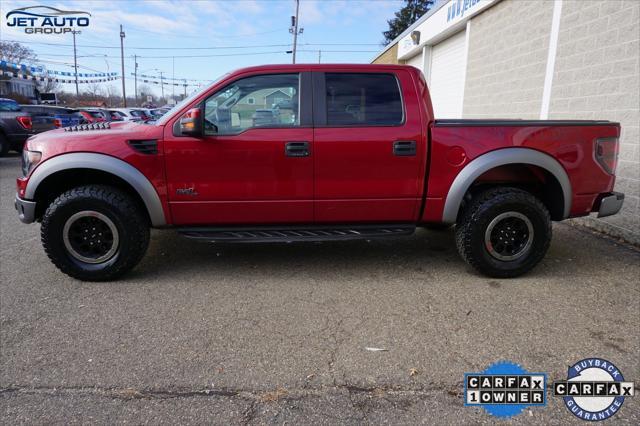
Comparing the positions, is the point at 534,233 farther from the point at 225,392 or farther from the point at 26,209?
the point at 26,209

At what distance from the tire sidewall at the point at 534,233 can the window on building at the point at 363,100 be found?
118 centimetres

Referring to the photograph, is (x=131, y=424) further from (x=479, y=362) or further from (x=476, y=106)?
(x=476, y=106)

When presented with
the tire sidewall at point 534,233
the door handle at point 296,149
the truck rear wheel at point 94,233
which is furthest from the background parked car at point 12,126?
the tire sidewall at point 534,233

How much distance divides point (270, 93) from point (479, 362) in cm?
277

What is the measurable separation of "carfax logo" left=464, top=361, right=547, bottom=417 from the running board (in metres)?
1.63

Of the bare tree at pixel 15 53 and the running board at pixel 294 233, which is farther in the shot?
the bare tree at pixel 15 53

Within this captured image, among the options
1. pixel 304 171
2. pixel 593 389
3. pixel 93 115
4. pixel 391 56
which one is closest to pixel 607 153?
pixel 593 389

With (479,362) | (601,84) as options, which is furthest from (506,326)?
(601,84)

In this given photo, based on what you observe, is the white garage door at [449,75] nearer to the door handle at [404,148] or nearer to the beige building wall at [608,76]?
the beige building wall at [608,76]

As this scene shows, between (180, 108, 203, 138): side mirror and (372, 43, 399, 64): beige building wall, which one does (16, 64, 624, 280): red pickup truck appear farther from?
(372, 43, 399, 64): beige building wall

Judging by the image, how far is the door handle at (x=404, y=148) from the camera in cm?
Result: 384

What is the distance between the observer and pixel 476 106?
10602 mm

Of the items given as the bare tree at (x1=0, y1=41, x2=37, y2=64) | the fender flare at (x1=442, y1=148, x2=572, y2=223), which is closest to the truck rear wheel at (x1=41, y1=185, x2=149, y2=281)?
the fender flare at (x1=442, y1=148, x2=572, y2=223)

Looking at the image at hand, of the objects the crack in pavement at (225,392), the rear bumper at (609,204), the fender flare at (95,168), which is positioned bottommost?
the crack in pavement at (225,392)
